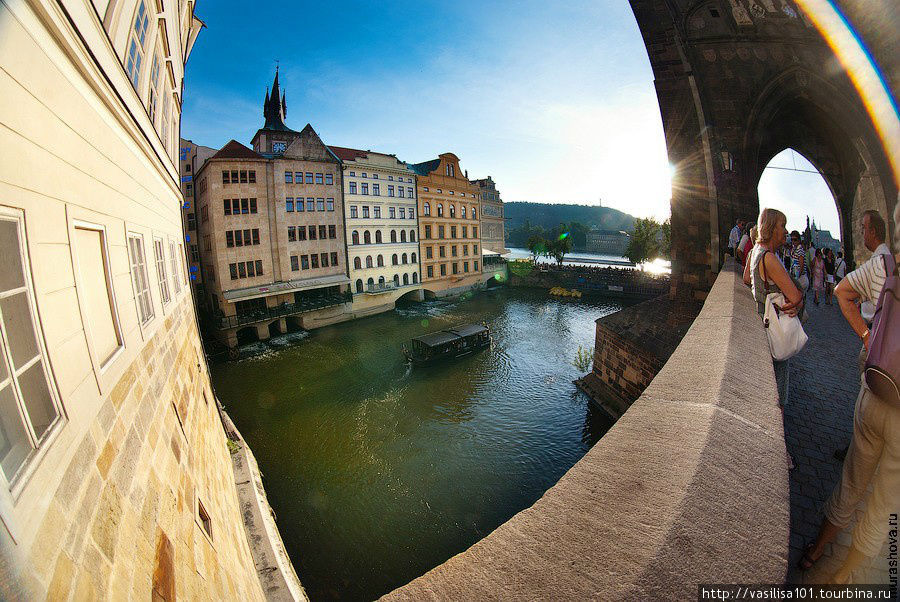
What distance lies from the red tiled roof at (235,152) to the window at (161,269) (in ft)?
74.3

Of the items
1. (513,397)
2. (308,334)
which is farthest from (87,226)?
(308,334)

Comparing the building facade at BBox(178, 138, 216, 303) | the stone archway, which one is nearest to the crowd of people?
the stone archway

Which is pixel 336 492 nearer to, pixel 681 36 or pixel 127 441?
A: pixel 127 441

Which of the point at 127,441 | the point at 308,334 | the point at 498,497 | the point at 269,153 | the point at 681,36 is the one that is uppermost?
the point at 269,153

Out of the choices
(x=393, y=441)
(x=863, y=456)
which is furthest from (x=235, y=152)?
(x=863, y=456)

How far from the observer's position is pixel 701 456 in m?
1.54

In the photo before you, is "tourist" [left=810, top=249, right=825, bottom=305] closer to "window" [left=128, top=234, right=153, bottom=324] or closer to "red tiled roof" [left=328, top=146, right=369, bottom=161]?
"window" [left=128, top=234, right=153, bottom=324]

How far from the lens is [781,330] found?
131 inches

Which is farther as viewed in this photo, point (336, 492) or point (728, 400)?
point (336, 492)

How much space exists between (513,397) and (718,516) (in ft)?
55.2

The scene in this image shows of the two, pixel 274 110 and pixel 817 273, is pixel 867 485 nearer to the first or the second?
pixel 817 273

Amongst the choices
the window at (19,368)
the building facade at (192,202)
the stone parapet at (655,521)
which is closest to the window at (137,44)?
the window at (19,368)

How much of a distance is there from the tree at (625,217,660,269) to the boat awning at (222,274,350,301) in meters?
36.6

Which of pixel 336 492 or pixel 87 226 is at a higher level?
pixel 87 226
